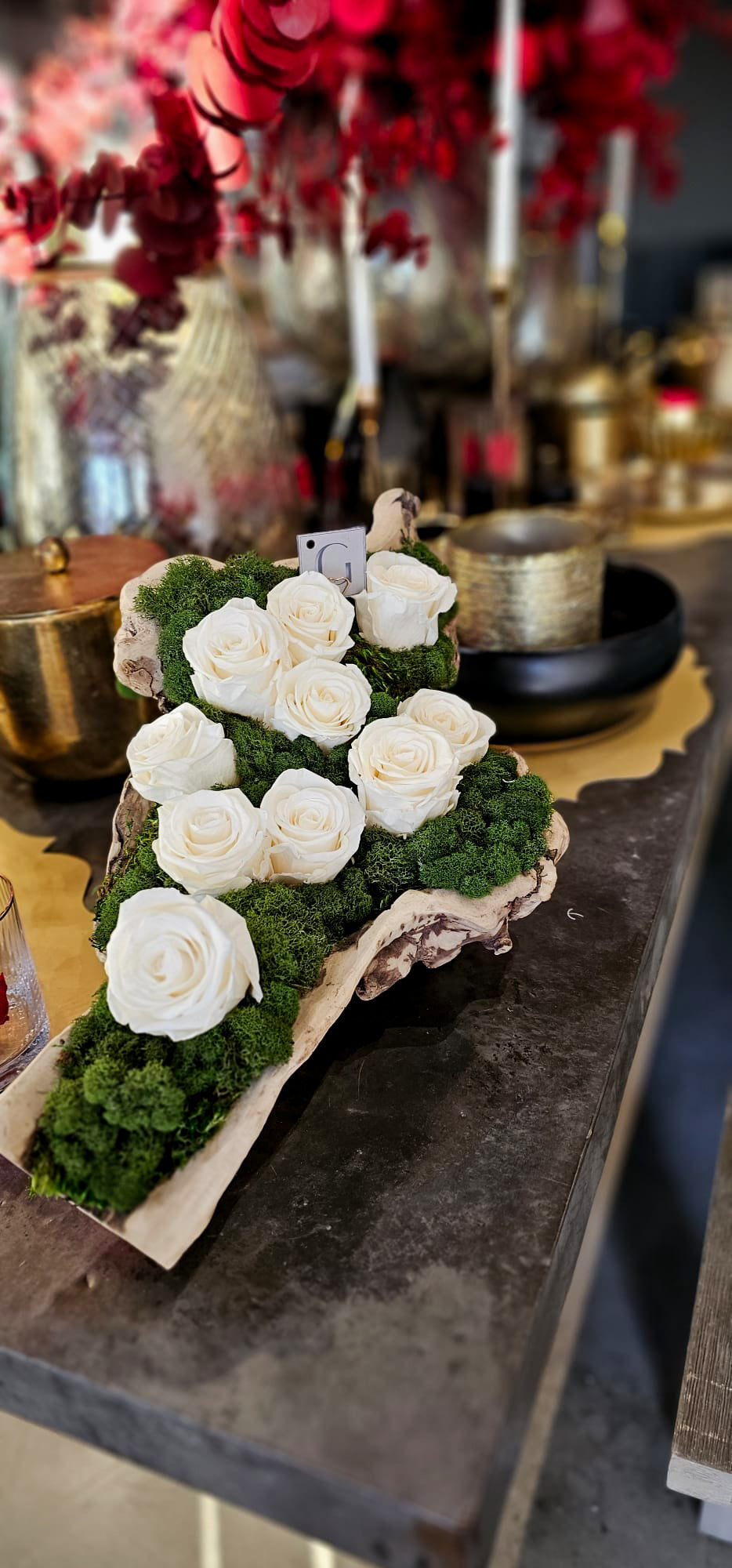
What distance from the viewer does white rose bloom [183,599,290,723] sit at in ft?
1.84

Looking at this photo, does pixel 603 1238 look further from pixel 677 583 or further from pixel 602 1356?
pixel 677 583

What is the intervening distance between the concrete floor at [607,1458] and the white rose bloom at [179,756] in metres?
0.46

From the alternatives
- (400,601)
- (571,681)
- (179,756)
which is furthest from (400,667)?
(571,681)

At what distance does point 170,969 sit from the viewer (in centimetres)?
47

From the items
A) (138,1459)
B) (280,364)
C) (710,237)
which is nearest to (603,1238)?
(138,1459)

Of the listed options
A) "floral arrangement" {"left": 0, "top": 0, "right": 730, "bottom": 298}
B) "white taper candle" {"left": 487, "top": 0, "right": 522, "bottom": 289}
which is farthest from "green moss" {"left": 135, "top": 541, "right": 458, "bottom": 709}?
"white taper candle" {"left": 487, "top": 0, "right": 522, "bottom": 289}

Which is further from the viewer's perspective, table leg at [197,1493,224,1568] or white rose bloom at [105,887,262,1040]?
table leg at [197,1493,224,1568]

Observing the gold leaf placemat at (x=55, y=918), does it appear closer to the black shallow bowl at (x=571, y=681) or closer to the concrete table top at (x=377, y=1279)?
the concrete table top at (x=377, y=1279)

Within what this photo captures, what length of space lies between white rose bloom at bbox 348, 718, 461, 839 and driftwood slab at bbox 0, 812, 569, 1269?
0.15ft

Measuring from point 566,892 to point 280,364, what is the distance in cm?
167

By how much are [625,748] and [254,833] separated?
471 mm

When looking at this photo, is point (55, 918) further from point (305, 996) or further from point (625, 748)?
point (625, 748)

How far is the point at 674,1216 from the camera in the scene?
120 centimetres

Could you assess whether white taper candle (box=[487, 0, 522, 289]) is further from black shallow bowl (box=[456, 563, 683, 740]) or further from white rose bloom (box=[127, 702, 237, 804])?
white rose bloom (box=[127, 702, 237, 804])
